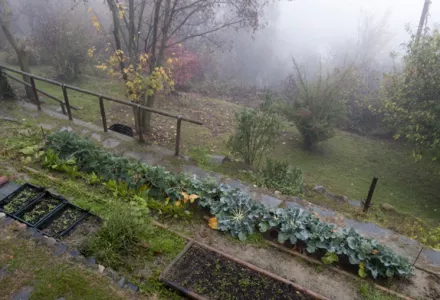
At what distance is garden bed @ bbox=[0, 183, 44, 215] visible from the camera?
11.6 ft

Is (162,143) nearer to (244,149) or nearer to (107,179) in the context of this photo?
(244,149)

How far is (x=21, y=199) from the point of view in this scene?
372 cm

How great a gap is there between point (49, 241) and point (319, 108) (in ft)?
25.9

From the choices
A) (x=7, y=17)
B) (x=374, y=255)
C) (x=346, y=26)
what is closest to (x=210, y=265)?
(x=374, y=255)

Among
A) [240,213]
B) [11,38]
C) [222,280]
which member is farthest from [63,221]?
[11,38]

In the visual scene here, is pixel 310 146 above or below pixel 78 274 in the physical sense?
below

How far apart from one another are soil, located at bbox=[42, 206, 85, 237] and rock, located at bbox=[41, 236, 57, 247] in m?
0.20

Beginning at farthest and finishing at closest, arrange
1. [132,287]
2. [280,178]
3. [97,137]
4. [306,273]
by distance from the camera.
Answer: [97,137] < [280,178] < [306,273] < [132,287]

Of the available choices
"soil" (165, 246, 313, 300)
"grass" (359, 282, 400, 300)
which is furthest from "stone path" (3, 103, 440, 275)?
"soil" (165, 246, 313, 300)

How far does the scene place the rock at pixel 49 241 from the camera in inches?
119

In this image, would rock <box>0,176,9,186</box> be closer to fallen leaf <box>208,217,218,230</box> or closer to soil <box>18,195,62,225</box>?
soil <box>18,195,62,225</box>

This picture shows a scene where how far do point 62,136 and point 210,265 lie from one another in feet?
10.5

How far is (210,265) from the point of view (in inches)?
125

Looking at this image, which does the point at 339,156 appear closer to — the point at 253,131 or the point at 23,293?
the point at 253,131
